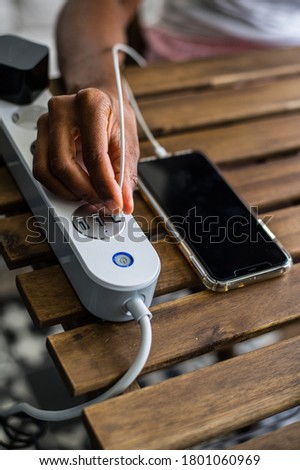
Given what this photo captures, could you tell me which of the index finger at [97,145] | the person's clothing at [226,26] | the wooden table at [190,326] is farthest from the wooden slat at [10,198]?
the person's clothing at [226,26]

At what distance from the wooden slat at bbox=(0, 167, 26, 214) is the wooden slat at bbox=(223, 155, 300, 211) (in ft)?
0.73

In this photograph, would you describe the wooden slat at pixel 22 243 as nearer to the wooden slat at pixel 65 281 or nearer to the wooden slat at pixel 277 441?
the wooden slat at pixel 65 281

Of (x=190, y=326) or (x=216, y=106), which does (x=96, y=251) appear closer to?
(x=190, y=326)

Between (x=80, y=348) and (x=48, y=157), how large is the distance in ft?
0.59

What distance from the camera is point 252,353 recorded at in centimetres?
51

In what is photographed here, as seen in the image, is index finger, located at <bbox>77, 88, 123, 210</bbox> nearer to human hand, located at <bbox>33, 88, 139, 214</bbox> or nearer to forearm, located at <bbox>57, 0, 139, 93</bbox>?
human hand, located at <bbox>33, 88, 139, 214</bbox>

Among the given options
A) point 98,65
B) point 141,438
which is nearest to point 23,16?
point 98,65

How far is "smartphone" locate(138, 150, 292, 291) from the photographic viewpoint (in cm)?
57

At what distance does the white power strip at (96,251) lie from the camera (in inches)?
19.6

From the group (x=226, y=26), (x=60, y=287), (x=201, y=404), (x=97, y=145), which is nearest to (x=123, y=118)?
(x=97, y=145)

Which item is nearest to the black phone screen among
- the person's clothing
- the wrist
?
the wrist

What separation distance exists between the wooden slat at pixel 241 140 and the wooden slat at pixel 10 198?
5.8 inches

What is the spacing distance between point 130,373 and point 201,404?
6 centimetres
